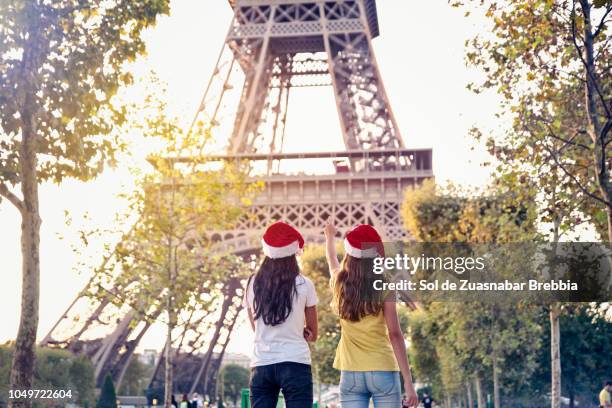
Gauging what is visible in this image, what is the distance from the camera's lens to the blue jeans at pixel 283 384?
6324 millimetres

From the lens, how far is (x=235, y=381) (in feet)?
413

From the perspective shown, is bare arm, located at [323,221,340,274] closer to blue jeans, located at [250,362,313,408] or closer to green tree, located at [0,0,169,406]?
blue jeans, located at [250,362,313,408]

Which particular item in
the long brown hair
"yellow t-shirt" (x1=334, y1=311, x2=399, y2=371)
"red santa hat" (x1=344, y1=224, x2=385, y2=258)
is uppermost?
"red santa hat" (x1=344, y1=224, x2=385, y2=258)

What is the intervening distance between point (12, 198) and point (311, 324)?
7.07 m

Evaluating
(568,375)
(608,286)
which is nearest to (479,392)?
(568,375)

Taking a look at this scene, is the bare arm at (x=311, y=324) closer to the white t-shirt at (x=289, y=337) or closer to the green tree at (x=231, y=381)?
the white t-shirt at (x=289, y=337)

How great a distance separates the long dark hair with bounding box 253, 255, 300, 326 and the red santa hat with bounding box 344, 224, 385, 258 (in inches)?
16.3

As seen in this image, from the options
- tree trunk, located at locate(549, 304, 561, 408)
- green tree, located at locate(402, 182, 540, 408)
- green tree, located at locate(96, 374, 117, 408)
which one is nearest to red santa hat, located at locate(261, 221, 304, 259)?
tree trunk, located at locate(549, 304, 561, 408)

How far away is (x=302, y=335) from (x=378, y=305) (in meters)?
0.55

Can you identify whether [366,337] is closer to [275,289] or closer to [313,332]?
[313,332]

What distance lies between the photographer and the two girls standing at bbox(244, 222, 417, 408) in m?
6.38

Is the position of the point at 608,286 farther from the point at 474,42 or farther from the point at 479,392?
the point at 479,392

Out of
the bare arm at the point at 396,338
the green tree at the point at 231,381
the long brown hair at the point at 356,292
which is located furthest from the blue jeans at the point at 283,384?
the green tree at the point at 231,381

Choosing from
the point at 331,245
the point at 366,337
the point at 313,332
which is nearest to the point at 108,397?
the point at 331,245
